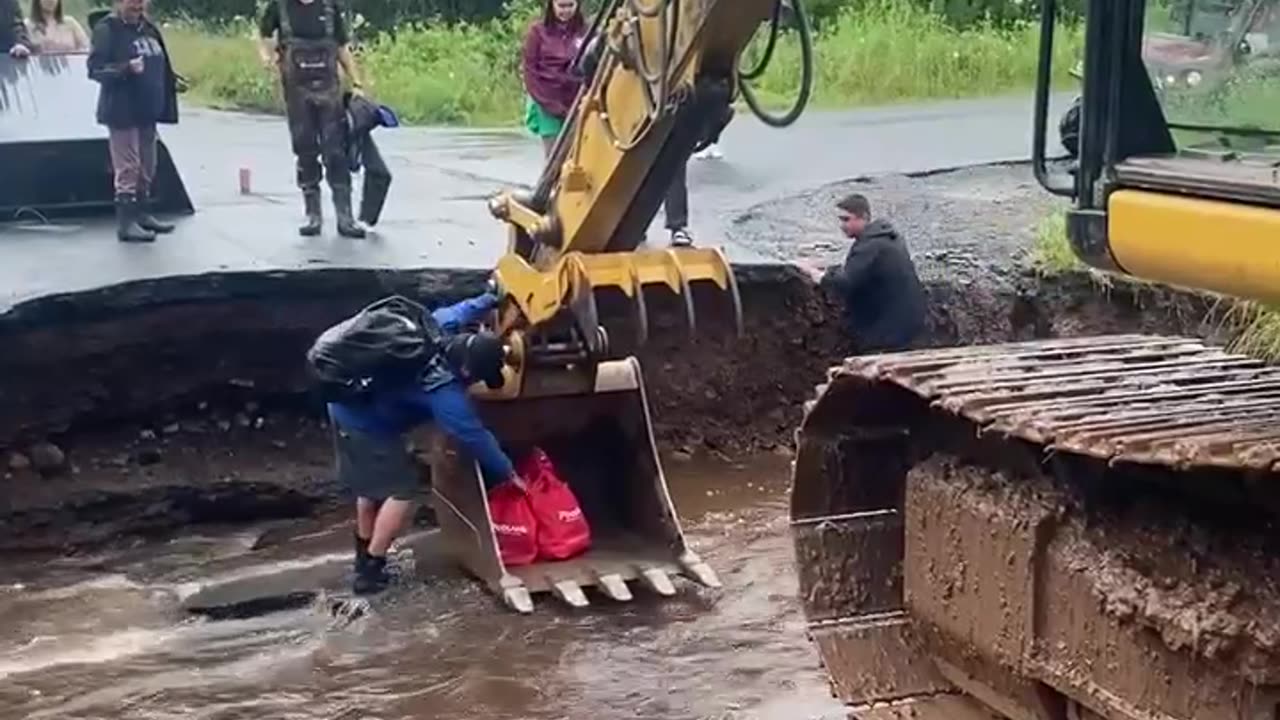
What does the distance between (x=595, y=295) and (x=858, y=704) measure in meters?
2.38

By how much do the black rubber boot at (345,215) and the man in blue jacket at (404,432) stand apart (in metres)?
2.76

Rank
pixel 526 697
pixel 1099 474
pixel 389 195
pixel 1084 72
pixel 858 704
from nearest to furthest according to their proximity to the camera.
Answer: pixel 1084 72, pixel 1099 474, pixel 858 704, pixel 526 697, pixel 389 195

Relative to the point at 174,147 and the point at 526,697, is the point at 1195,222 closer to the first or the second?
the point at 526,697

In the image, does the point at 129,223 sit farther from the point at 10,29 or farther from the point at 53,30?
the point at 53,30

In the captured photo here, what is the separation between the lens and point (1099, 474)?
148 inches

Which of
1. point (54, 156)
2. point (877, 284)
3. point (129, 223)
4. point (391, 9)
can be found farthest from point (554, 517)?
point (391, 9)

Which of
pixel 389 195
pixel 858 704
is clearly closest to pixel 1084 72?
pixel 858 704

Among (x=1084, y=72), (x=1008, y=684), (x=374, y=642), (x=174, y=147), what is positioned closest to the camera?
(x=1084, y=72)

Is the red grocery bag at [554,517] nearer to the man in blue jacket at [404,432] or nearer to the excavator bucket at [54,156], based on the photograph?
the man in blue jacket at [404,432]

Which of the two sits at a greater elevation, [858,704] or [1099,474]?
[1099,474]

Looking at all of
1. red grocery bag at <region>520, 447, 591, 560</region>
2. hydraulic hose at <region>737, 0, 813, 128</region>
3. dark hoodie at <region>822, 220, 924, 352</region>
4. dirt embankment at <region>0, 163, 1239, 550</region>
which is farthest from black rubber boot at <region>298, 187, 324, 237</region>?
hydraulic hose at <region>737, 0, 813, 128</region>

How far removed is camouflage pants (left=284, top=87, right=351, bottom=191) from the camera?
9820 millimetres

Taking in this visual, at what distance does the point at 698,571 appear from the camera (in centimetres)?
727

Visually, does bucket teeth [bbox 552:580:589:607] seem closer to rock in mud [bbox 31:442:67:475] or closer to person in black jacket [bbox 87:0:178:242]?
rock in mud [bbox 31:442:67:475]
